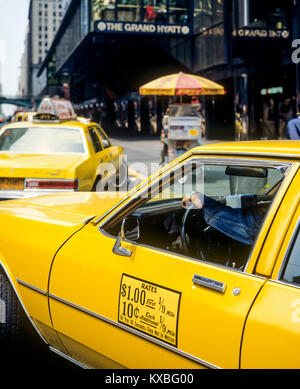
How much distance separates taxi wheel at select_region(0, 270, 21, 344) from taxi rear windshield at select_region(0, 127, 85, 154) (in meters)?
4.91

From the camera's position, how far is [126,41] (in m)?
34.7

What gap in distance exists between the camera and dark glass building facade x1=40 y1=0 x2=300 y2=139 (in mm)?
23172

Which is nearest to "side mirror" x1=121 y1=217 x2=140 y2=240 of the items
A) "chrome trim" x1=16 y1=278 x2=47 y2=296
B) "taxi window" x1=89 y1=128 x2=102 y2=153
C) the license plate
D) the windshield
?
"chrome trim" x1=16 y1=278 x2=47 y2=296

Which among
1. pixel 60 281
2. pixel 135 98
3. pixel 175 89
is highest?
pixel 135 98

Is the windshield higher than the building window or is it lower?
lower

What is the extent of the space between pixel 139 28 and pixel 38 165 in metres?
25.7

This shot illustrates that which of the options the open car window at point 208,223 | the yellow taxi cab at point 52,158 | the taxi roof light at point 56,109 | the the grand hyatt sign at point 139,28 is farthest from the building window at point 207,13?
the open car window at point 208,223

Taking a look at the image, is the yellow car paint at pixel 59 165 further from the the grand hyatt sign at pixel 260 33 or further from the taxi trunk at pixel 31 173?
the the grand hyatt sign at pixel 260 33

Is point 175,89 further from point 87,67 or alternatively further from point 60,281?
point 87,67

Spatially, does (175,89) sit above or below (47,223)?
above

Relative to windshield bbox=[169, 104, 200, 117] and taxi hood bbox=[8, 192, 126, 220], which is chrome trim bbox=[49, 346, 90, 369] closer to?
taxi hood bbox=[8, 192, 126, 220]

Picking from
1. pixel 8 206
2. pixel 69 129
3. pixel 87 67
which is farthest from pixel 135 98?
pixel 8 206

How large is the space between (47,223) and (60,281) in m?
0.50

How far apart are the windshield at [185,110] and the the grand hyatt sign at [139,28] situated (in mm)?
17790
